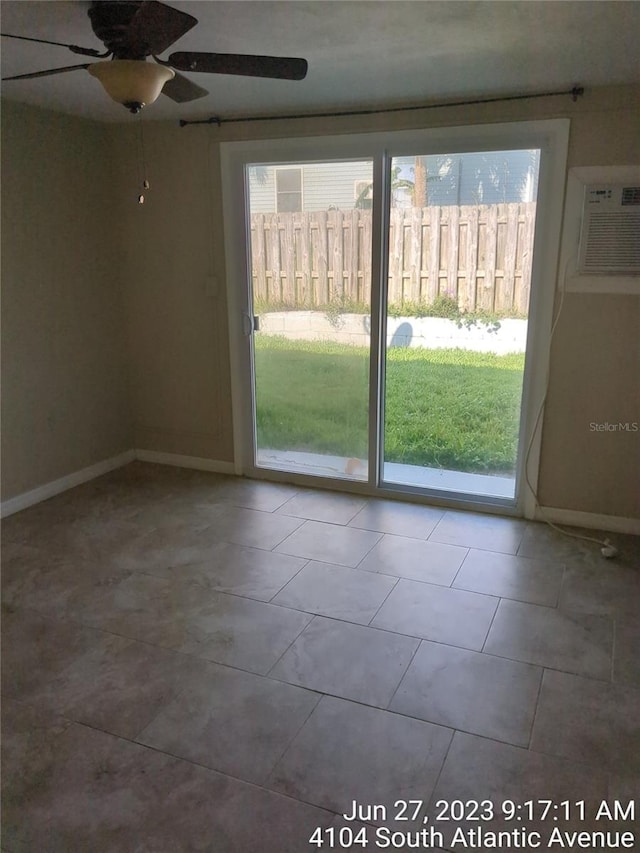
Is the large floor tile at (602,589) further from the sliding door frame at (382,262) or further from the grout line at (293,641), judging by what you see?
the grout line at (293,641)

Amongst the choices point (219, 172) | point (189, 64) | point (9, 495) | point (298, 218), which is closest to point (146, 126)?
point (219, 172)

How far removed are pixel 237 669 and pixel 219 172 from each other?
2.97 metres

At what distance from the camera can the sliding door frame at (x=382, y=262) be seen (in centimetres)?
325

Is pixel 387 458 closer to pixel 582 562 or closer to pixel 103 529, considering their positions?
pixel 582 562

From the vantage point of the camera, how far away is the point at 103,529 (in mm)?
3539

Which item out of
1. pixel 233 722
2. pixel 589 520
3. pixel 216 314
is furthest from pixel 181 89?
pixel 589 520

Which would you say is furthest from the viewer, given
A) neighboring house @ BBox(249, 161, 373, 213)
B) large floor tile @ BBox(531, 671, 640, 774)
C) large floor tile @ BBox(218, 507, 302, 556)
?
neighboring house @ BBox(249, 161, 373, 213)

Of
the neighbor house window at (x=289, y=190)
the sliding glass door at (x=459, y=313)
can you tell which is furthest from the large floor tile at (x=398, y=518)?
the neighbor house window at (x=289, y=190)

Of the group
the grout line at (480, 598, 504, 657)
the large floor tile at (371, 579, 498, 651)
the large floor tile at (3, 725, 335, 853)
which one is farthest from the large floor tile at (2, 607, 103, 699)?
the grout line at (480, 598, 504, 657)

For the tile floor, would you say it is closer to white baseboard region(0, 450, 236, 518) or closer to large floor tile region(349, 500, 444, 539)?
large floor tile region(349, 500, 444, 539)

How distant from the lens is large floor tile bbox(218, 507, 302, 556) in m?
3.37

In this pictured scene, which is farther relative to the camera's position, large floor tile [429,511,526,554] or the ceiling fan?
large floor tile [429,511,526,554]

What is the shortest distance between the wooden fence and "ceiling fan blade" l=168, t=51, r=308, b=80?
1.59 meters

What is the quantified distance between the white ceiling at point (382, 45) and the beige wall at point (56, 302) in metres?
0.42
